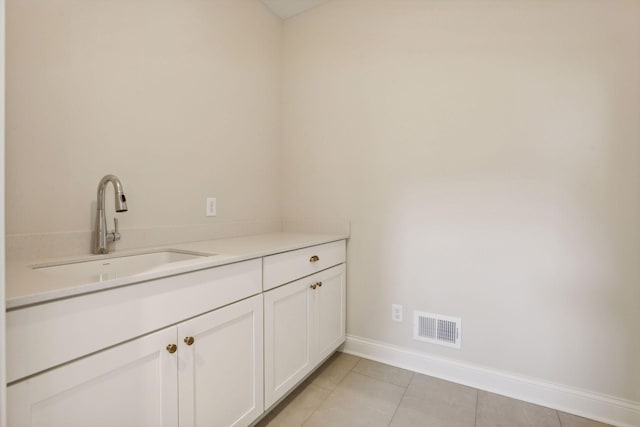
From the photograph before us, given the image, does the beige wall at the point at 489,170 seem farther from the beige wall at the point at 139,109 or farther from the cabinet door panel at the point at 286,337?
the cabinet door panel at the point at 286,337

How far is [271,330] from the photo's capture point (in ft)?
4.82

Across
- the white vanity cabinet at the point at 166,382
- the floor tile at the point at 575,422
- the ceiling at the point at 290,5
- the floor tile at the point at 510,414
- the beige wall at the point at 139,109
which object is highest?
the ceiling at the point at 290,5

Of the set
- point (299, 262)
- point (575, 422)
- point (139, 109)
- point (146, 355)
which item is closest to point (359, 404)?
point (299, 262)

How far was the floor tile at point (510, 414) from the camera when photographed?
152 centimetres

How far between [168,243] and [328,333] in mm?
1061

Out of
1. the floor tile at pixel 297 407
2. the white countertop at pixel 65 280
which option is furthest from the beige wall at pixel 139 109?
the floor tile at pixel 297 407

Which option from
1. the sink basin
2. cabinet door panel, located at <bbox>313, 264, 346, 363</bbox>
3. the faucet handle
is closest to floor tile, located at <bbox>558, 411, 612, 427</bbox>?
cabinet door panel, located at <bbox>313, 264, 346, 363</bbox>

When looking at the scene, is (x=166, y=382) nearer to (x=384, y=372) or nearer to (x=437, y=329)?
(x=384, y=372)

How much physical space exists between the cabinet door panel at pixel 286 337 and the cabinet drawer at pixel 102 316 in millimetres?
323

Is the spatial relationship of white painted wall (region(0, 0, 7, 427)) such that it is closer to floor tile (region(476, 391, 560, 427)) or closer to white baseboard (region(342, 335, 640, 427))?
floor tile (region(476, 391, 560, 427))

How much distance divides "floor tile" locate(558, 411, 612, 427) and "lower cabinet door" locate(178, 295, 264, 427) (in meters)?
1.44

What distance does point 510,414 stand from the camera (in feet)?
5.20

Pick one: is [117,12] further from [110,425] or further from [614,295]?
[614,295]

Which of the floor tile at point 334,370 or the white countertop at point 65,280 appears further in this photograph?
the floor tile at point 334,370
